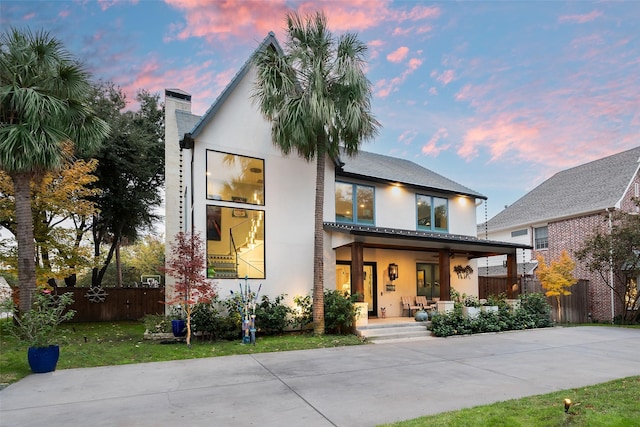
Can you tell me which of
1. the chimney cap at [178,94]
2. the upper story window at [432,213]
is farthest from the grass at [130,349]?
the chimney cap at [178,94]

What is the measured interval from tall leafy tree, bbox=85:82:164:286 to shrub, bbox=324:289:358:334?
9976mm

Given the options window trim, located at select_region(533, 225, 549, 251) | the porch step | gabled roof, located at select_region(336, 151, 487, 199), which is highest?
gabled roof, located at select_region(336, 151, 487, 199)

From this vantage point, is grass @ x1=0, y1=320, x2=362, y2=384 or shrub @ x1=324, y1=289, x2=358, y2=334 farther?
shrub @ x1=324, y1=289, x2=358, y2=334

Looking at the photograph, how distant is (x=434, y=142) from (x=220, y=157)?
36.3 feet

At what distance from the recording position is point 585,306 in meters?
18.0

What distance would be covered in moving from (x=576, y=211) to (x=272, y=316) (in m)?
16.0

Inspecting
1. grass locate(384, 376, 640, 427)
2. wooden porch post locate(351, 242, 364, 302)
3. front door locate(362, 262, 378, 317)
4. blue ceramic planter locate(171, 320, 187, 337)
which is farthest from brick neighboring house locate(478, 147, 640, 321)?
blue ceramic planter locate(171, 320, 187, 337)

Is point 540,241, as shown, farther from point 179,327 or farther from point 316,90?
point 179,327

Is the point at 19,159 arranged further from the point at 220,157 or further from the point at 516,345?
the point at 516,345

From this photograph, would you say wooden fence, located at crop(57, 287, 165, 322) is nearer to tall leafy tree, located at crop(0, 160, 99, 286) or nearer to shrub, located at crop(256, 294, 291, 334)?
tall leafy tree, located at crop(0, 160, 99, 286)

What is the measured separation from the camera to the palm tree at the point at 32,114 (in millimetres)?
9555

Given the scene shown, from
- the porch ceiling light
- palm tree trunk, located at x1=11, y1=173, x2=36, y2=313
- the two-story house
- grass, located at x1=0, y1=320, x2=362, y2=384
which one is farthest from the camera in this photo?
the porch ceiling light

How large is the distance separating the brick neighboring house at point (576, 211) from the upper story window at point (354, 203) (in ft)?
35.5

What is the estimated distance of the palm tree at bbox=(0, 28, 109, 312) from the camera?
9555 millimetres
